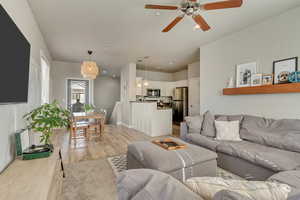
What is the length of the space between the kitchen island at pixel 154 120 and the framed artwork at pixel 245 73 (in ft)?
7.48

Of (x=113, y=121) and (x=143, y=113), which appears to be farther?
(x=113, y=121)

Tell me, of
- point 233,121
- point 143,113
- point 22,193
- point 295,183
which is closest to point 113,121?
point 143,113

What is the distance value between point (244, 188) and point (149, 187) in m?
0.39

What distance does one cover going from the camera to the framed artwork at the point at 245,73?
2.84m

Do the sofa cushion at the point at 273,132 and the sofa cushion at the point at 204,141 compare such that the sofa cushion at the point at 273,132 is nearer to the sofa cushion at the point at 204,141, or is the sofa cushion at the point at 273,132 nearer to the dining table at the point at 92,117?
the sofa cushion at the point at 204,141

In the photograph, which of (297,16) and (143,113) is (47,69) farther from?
(297,16)

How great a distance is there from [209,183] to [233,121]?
7.93 ft

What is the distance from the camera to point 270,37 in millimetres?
2586

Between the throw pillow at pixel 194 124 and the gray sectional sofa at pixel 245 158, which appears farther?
the throw pillow at pixel 194 124

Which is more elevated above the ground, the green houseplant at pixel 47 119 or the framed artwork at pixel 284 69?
the framed artwork at pixel 284 69

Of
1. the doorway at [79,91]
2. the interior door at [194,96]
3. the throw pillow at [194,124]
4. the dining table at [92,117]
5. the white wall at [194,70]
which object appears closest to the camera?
the throw pillow at [194,124]

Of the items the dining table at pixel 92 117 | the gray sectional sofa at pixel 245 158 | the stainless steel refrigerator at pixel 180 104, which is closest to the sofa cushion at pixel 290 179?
the gray sectional sofa at pixel 245 158

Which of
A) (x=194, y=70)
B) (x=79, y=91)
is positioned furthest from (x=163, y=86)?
(x=79, y=91)

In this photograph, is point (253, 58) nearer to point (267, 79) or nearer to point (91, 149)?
point (267, 79)
